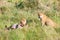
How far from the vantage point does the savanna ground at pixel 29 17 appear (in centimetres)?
991

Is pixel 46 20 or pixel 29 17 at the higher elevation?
pixel 29 17

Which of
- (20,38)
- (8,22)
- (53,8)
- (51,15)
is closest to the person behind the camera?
(20,38)

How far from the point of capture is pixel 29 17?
1227cm

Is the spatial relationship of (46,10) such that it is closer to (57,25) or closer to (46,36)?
(57,25)

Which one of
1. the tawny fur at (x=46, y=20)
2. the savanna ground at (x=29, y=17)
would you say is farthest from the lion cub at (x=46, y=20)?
the savanna ground at (x=29, y=17)

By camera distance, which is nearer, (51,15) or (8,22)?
(8,22)

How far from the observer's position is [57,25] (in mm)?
12227

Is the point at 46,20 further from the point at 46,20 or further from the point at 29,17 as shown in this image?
the point at 29,17

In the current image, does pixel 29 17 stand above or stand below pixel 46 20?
above

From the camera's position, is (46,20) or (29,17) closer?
(29,17)

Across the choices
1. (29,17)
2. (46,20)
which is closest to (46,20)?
(46,20)

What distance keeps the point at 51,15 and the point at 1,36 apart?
4060 millimetres

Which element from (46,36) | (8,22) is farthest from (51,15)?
(46,36)

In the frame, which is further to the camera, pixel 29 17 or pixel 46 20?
pixel 46 20
